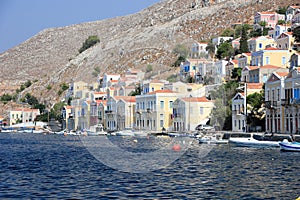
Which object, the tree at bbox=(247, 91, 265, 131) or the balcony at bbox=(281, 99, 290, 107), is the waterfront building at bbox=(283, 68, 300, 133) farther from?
the tree at bbox=(247, 91, 265, 131)

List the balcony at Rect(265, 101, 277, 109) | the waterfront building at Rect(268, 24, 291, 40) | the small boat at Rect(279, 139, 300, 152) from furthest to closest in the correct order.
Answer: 1. the waterfront building at Rect(268, 24, 291, 40)
2. the balcony at Rect(265, 101, 277, 109)
3. the small boat at Rect(279, 139, 300, 152)

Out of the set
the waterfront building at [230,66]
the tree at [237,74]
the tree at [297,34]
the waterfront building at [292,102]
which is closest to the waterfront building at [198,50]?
the waterfront building at [230,66]

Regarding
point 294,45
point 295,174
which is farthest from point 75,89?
point 295,174

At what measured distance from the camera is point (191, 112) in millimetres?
83812

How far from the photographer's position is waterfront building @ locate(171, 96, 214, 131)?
8275cm

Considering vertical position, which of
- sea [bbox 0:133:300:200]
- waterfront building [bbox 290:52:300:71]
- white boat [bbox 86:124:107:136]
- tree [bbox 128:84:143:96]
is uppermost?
waterfront building [bbox 290:52:300:71]

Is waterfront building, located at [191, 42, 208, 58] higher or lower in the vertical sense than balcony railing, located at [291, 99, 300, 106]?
higher

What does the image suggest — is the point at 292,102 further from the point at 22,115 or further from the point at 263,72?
the point at 22,115

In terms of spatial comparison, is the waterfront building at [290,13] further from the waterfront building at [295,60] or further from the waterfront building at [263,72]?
the waterfront building at [263,72]

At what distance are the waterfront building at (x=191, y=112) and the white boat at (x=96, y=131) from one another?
14.8 m

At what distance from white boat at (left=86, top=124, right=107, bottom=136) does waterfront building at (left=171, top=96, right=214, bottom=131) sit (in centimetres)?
1485

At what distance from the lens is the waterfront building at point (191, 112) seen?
3258 inches

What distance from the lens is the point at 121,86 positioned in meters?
118

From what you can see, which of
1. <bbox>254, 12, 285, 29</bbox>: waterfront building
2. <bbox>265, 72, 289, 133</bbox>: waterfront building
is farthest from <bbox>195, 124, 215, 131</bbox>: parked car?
<bbox>254, 12, 285, 29</bbox>: waterfront building
